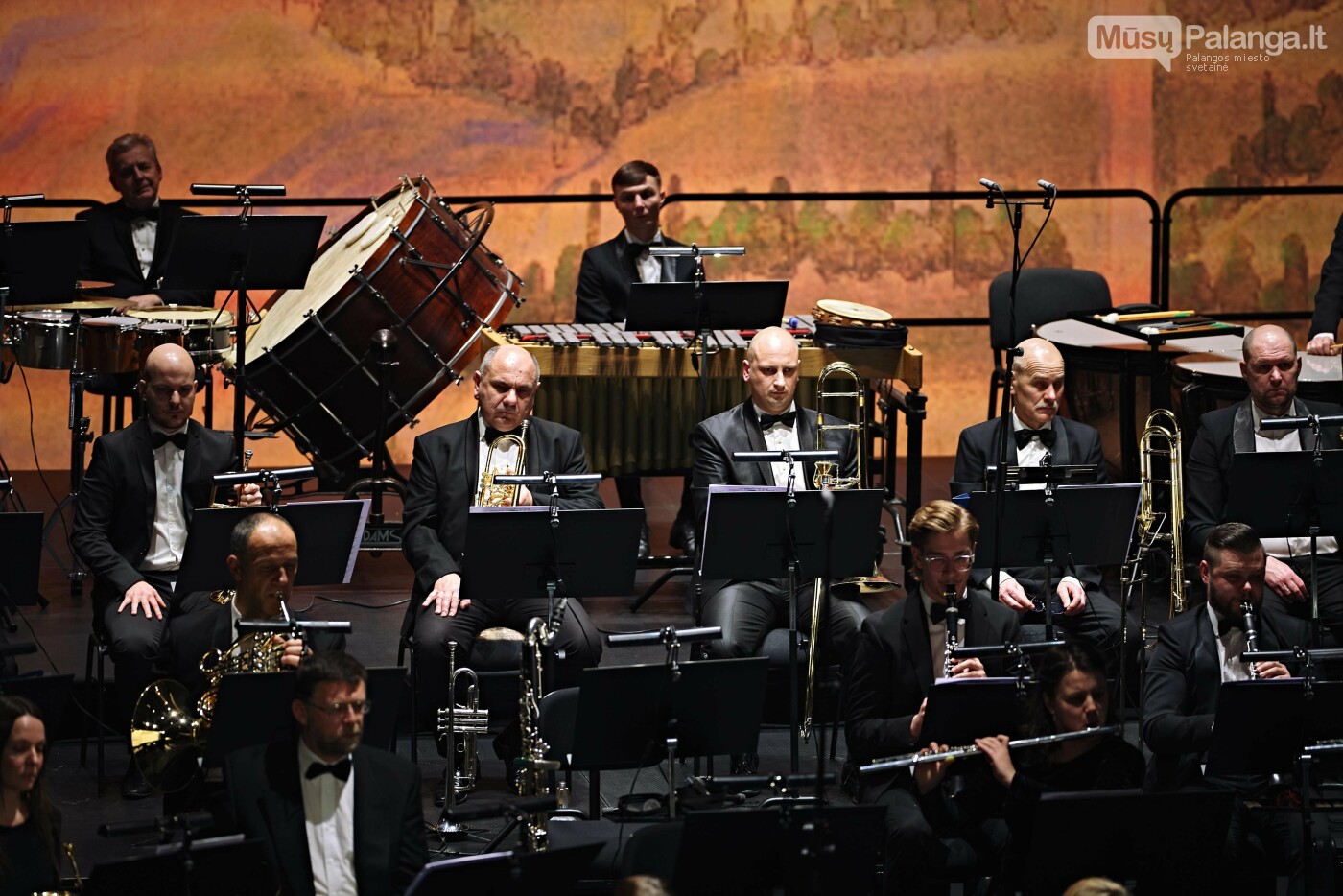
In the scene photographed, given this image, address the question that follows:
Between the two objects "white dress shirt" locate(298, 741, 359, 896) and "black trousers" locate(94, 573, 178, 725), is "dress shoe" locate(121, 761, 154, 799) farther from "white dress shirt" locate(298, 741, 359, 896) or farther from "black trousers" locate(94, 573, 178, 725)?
"white dress shirt" locate(298, 741, 359, 896)

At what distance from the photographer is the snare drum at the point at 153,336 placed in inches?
281

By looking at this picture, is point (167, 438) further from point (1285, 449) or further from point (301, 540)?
point (1285, 449)

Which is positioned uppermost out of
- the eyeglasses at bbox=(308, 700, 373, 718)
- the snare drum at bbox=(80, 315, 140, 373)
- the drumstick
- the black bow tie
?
the drumstick

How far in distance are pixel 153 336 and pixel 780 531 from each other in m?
3.14

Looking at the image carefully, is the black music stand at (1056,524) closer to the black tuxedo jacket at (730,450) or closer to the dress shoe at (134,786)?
the black tuxedo jacket at (730,450)

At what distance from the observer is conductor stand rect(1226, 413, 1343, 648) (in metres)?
5.78

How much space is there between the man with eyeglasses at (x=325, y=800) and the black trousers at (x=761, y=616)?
1.79m

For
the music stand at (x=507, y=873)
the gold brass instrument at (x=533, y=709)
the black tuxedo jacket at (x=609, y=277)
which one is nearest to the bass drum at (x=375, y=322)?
the black tuxedo jacket at (x=609, y=277)

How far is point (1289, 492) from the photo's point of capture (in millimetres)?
5816

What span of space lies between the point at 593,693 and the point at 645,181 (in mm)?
3729

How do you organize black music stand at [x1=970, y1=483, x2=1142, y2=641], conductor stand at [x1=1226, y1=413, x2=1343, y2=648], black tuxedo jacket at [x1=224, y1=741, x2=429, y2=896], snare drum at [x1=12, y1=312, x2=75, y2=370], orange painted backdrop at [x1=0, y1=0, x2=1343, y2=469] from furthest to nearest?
orange painted backdrop at [x1=0, y1=0, x2=1343, y2=469] < snare drum at [x1=12, y1=312, x2=75, y2=370] < conductor stand at [x1=1226, y1=413, x2=1343, y2=648] < black music stand at [x1=970, y1=483, x2=1142, y2=641] < black tuxedo jacket at [x1=224, y1=741, x2=429, y2=896]

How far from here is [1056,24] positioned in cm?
1061

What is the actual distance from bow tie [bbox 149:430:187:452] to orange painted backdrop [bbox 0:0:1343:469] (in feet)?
14.0
